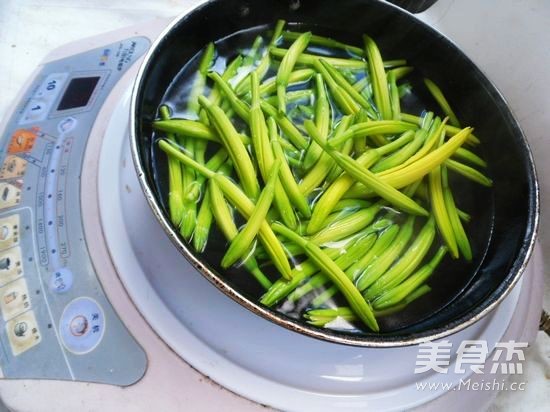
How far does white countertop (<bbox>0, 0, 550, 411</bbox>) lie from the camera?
1043 mm

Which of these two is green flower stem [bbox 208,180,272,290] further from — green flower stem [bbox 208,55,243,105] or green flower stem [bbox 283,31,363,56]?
green flower stem [bbox 283,31,363,56]

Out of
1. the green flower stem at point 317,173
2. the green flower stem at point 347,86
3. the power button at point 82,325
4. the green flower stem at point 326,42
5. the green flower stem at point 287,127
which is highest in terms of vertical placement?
the green flower stem at point 326,42

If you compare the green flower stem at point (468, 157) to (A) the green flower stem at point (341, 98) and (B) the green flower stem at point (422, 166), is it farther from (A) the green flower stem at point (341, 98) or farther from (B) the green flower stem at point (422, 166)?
(A) the green flower stem at point (341, 98)

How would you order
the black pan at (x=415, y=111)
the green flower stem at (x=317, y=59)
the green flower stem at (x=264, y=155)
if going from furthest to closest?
the green flower stem at (x=317, y=59) → the green flower stem at (x=264, y=155) → the black pan at (x=415, y=111)

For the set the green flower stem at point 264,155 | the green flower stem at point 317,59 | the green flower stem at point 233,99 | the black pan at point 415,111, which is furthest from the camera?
the green flower stem at point 317,59

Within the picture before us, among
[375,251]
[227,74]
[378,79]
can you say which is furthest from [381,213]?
[227,74]

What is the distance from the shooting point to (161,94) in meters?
0.89

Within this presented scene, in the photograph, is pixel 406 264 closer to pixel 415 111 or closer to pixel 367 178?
pixel 367 178

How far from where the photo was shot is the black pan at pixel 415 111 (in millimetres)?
658

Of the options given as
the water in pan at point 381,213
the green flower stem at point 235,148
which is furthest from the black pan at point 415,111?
the green flower stem at point 235,148

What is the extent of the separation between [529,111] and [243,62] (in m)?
0.63

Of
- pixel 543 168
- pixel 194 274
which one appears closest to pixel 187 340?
pixel 194 274

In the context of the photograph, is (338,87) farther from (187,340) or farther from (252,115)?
(187,340)

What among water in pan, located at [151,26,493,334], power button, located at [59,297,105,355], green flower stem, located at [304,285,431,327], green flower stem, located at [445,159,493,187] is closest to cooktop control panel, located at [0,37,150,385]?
power button, located at [59,297,105,355]
